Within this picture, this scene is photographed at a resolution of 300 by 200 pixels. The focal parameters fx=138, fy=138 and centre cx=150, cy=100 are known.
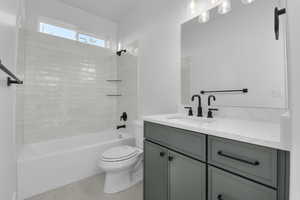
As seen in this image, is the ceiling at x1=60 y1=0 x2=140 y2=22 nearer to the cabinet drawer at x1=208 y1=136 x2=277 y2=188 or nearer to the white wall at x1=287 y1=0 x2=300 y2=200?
the white wall at x1=287 y1=0 x2=300 y2=200

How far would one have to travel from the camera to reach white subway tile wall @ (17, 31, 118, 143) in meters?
2.14

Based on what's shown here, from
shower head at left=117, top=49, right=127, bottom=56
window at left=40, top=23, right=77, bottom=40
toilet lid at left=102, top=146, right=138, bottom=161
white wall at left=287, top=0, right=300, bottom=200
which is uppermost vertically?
window at left=40, top=23, right=77, bottom=40

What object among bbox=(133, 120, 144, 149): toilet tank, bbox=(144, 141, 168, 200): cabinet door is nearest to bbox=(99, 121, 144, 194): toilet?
bbox=(133, 120, 144, 149): toilet tank

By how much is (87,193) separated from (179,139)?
1.41m

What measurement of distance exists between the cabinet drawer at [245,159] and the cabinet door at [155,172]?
430mm

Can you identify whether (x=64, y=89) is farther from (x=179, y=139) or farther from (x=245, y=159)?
(x=245, y=159)

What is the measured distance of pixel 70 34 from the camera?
256 centimetres

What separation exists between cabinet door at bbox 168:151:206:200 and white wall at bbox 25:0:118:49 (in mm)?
2799

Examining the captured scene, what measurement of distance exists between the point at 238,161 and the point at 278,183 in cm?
15

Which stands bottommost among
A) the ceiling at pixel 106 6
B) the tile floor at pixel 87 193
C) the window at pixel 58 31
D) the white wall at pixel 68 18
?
the tile floor at pixel 87 193

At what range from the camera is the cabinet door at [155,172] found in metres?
1.13

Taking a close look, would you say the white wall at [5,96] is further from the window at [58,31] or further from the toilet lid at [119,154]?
the window at [58,31]

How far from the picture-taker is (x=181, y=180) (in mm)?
985

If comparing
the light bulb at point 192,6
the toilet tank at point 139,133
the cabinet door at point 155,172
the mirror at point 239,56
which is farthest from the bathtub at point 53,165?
the light bulb at point 192,6
